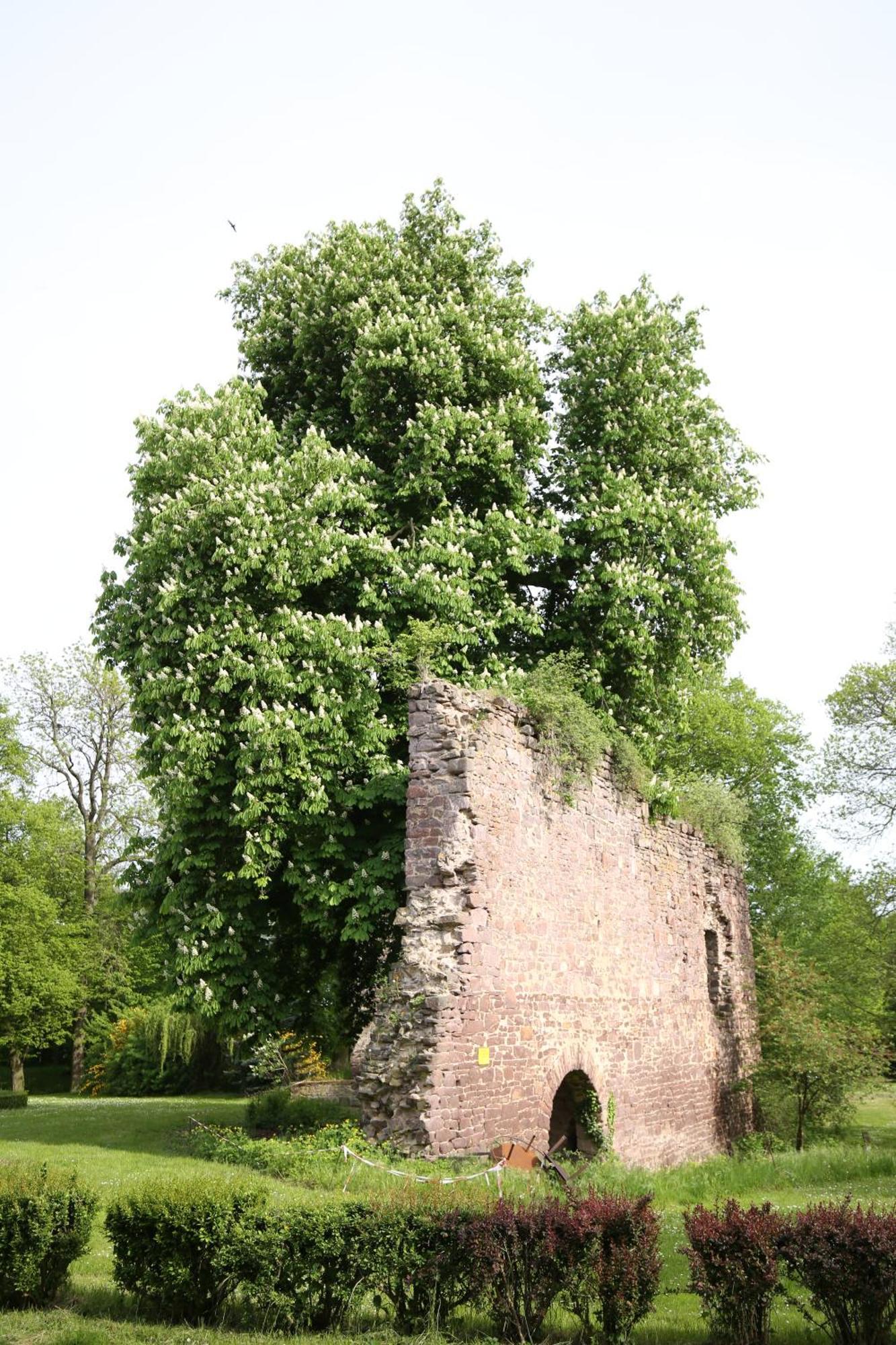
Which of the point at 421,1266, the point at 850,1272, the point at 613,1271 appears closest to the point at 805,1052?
the point at 850,1272

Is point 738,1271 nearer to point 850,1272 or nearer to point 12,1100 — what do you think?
point 850,1272

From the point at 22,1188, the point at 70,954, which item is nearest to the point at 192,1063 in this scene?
the point at 70,954

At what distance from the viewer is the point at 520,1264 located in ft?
20.6

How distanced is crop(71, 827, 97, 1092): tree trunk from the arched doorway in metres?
23.0

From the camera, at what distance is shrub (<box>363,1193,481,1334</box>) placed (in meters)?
6.38

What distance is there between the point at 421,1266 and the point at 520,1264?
594 millimetres

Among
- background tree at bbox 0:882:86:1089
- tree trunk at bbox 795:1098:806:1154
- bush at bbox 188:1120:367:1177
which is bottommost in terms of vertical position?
tree trunk at bbox 795:1098:806:1154

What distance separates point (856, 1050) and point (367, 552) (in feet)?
40.3

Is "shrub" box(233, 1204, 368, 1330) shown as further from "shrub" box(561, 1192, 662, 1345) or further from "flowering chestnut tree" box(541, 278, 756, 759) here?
"flowering chestnut tree" box(541, 278, 756, 759)

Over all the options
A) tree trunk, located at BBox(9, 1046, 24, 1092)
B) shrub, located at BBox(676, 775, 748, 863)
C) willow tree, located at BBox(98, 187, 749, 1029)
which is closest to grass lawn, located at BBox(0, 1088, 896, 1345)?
willow tree, located at BBox(98, 187, 749, 1029)

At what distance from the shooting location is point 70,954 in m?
31.2

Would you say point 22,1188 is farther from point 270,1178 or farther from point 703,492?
point 703,492

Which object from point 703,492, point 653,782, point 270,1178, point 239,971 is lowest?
point 270,1178

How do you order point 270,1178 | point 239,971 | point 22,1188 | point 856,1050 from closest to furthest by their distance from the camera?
point 22,1188 < point 270,1178 < point 239,971 < point 856,1050
